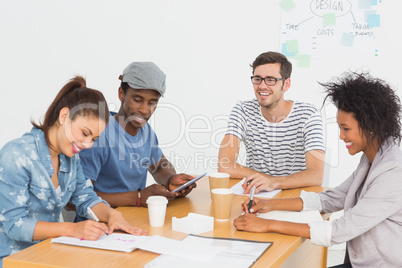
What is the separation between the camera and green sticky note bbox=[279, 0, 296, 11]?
148 inches

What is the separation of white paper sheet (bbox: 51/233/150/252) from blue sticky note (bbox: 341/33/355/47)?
2712mm

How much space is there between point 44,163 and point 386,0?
115 inches

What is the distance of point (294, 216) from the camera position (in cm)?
182

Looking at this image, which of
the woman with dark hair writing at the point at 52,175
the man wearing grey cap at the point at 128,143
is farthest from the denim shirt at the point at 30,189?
the man wearing grey cap at the point at 128,143

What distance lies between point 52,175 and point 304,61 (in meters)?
2.54

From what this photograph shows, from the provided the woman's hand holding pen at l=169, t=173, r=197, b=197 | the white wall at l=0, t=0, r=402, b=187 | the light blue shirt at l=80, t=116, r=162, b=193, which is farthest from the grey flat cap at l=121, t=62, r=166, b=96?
the white wall at l=0, t=0, r=402, b=187

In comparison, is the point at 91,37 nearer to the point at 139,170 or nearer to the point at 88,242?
the point at 139,170

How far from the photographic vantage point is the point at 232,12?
3.94 metres

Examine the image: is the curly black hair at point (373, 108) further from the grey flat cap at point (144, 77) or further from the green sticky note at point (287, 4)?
the green sticky note at point (287, 4)

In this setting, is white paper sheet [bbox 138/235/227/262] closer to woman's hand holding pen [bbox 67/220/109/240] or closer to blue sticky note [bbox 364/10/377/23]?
woman's hand holding pen [bbox 67/220/109/240]

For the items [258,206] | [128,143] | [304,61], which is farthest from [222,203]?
[304,61]

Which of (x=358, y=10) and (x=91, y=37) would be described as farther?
(x=91, y=37)

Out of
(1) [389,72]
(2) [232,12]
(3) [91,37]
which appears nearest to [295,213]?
(1) [389,72]

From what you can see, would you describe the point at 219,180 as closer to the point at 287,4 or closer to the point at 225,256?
the point at 225,256
